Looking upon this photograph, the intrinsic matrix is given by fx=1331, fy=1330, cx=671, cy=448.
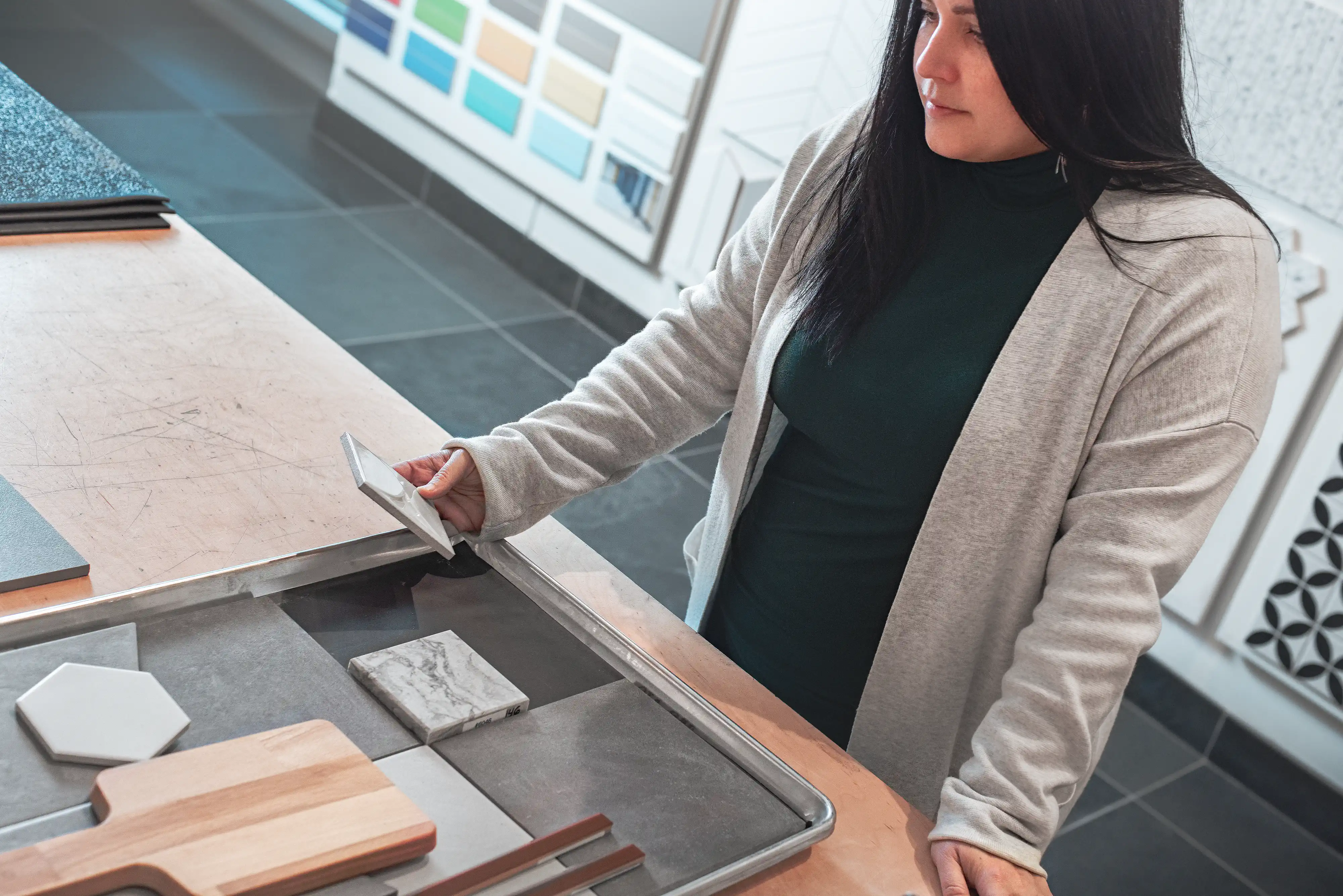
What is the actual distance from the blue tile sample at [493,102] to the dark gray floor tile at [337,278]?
1.65 feet

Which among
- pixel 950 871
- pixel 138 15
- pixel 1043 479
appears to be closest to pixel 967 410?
pixel 1043 479

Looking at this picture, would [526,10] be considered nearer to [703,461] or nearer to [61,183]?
[703,461]

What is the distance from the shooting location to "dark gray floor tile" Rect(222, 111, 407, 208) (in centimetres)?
419

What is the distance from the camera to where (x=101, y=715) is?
89cm

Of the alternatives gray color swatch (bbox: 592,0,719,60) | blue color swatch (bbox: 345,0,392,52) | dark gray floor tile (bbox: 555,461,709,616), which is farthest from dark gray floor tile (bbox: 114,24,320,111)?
dark gray floor tile (bbox: 555,461,709,616)

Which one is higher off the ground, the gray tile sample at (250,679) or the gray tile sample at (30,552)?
the gray tile sample at (250,679)

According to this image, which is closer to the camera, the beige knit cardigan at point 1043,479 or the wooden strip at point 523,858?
the wooden strip at point 523,858

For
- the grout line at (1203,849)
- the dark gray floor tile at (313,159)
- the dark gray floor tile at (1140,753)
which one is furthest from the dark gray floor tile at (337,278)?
the grout line at (1203,849)

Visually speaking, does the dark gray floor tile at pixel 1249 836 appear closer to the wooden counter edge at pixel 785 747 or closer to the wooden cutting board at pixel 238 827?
the wooden counter edge at pixel 785 747

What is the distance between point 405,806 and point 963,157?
71 cm

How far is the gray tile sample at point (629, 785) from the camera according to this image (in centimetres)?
93

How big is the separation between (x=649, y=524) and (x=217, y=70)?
2.96 metres

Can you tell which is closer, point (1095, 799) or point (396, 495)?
point (396, 495)

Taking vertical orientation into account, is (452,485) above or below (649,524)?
above
